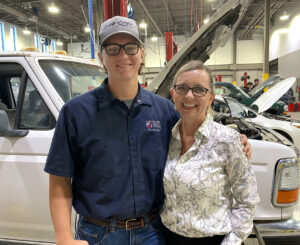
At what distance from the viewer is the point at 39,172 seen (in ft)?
6.50

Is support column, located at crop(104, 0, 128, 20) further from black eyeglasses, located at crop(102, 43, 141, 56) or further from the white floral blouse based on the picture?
the white floral blouse

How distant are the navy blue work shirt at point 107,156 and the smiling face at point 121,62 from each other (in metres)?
0.12

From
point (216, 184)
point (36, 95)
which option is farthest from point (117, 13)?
point (216, 184)

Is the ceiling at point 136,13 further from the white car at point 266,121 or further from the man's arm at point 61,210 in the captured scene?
the man's arm at point 61,210

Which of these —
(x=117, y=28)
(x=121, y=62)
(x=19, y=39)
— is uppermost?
(x=19, y=39)

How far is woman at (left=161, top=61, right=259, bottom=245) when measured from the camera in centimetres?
128

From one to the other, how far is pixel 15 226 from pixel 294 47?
19.1m

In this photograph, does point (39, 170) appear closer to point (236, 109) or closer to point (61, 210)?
point (61, 210)

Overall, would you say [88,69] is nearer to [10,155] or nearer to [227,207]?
[10,155]

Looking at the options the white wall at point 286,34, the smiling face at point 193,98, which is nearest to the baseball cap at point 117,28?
the smiling face at point 193,98

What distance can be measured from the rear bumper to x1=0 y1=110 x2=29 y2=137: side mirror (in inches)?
77.5

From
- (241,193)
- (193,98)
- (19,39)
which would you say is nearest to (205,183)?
(241,193)

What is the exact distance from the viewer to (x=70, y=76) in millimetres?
2330

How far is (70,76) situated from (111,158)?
1356 millimetres
